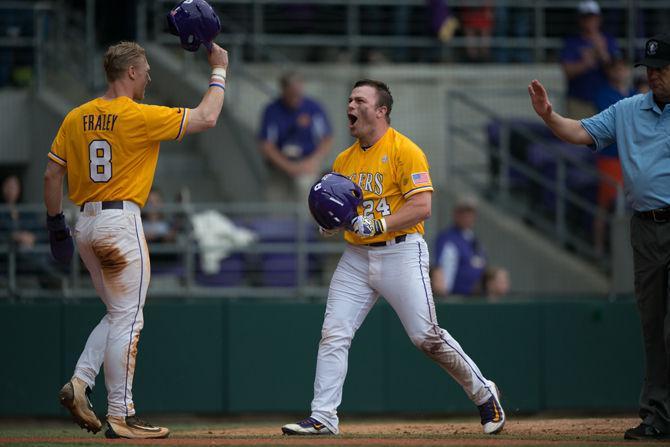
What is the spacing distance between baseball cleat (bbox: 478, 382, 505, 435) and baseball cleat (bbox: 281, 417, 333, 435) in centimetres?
112

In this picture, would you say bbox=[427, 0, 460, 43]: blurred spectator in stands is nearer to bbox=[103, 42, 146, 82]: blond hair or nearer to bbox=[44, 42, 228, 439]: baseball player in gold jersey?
bbox=[44, 42, 228, 439]: baseball player in gold jersey

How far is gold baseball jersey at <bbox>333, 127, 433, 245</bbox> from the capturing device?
7891 mm

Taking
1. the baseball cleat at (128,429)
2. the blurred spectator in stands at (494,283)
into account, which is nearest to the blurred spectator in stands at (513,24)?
the blurred spectator in stands at (494,283)

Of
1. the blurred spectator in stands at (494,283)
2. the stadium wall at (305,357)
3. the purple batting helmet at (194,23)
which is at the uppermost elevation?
the purple batting helmet at (194,23)

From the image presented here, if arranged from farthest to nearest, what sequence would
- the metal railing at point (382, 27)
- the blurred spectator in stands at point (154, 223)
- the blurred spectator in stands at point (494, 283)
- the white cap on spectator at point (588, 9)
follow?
1. the metal railing at point (382, 27)
2. the white cap on spectator at point (588, 9)
3. the blurred spectator in stands at point (494, 283)
4. the blurred spectator in stands at point (154, 223)

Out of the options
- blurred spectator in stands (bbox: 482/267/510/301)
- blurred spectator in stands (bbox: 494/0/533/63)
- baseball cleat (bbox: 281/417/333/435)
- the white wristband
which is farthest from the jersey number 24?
blurred spectator in stands (bbox: 494/0/533/63)

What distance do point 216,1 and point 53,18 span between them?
6.87ft

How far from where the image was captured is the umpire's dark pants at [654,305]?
25.6 feet

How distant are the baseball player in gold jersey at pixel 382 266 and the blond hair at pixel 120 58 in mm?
1448

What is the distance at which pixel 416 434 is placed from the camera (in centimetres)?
859

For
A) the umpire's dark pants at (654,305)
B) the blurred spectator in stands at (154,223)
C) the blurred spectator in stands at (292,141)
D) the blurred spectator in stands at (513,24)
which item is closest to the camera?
the umpire's dark pants at (654,305)

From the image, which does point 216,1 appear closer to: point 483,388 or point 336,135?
point 336,135

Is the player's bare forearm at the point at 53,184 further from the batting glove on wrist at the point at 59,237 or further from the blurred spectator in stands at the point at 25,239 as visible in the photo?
the blurred spectator in stands at the point at 25,239

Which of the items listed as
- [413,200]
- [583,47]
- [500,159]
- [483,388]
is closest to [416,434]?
[483,388]
